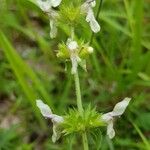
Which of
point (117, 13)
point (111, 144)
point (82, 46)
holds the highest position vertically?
point (82, 46)

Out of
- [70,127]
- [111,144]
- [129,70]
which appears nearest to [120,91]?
[129,70]

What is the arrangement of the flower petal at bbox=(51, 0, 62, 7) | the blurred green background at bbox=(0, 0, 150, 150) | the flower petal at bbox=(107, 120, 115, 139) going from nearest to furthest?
the flower petal at bbox=(51, 0, 62, 7), the flower petal at bbox=(107, 120, 115, 139), the blurred green background at bbox=(0, 0, 150, 150)

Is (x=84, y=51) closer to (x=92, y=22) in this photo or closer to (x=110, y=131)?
(x=92, y=22)

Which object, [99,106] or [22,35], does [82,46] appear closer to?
[99,106]

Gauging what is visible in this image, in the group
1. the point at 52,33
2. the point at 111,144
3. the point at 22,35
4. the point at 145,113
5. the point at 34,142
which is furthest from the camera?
the point at 22,35

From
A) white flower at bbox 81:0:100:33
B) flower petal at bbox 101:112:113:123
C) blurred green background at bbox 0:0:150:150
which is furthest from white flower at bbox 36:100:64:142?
blurred green background at bbox 0:0:150:150

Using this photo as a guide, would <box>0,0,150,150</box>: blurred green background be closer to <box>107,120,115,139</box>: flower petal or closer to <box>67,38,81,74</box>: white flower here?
<box>107,120,115,139</box>: flower petal

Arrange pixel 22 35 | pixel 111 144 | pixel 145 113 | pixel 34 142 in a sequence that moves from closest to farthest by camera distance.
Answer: pixel 111 144
pixel 145 113
pixel 34 142
pixel 22 35
